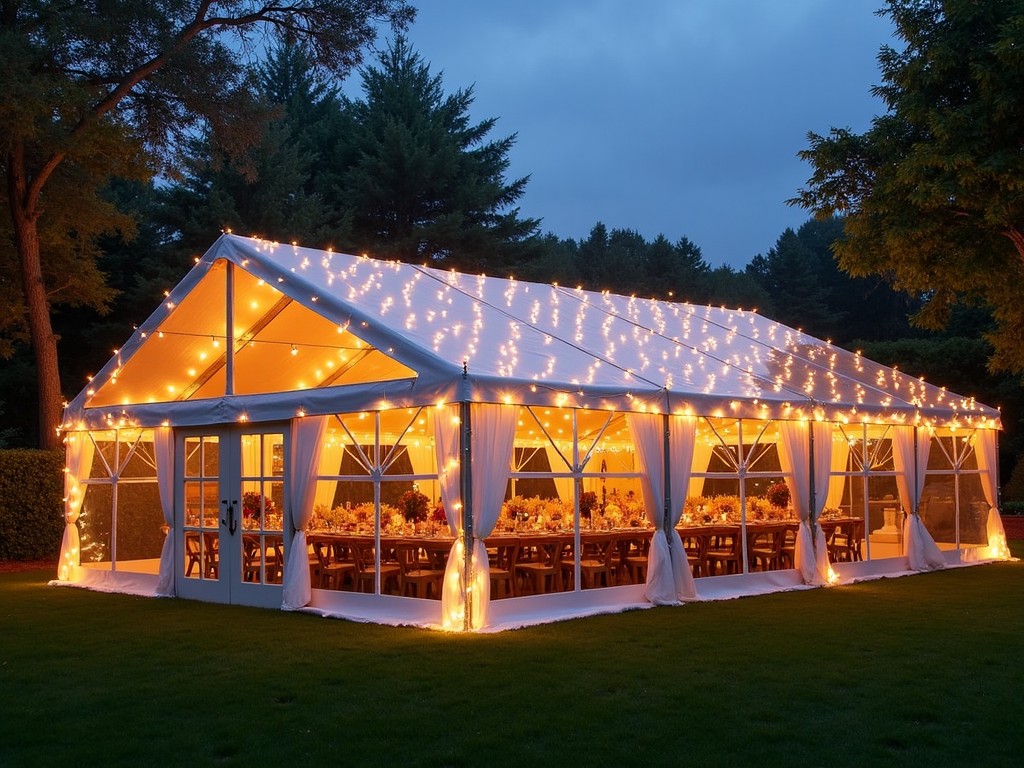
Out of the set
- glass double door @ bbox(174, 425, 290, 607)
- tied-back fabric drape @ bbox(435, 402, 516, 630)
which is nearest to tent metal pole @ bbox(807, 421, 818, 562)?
tied-back fabric drape @ bbox(435, 402, 516, 630)

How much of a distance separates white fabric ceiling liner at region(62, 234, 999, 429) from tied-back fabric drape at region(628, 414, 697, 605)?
245 mm

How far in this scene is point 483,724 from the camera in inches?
235

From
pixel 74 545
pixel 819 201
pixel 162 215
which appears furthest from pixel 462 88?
pixel 74 545

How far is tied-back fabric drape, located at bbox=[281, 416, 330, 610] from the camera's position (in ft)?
34.9

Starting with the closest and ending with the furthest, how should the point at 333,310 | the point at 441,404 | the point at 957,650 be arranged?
1. the point at 957,650
2. the point at 441,404
3. the point at 333,310

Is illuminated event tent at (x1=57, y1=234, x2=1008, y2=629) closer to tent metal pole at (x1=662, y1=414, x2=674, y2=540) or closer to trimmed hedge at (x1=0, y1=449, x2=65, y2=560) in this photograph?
tent metal pole at (x1=662, y1=414, x2=674, y2=540)

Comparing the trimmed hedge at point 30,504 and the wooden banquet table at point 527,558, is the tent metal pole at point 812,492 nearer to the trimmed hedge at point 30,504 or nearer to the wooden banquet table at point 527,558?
the wooden banquet table at point 527,558

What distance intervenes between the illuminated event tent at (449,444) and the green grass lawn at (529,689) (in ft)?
2.73

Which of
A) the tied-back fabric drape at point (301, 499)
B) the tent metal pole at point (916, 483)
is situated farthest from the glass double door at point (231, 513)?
the tent metal pole at point (916, 483)

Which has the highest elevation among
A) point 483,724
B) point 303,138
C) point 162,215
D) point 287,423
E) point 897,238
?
point 303,138

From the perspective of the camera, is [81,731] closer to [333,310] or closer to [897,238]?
[333,310]

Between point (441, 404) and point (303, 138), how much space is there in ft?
73.2

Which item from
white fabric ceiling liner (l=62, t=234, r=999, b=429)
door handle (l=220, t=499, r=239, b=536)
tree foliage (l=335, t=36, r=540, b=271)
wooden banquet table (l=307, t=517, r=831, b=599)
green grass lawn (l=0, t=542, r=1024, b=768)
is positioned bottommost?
green grass lawn (l=0, t=542, r=1024, b=768)

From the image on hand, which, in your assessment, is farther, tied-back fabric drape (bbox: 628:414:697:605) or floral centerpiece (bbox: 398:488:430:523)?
floral centerpiece (bbox: 398:488:430:523)
